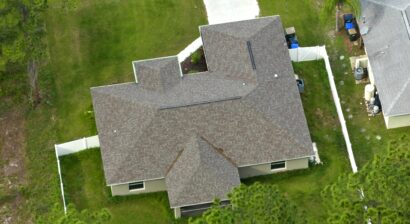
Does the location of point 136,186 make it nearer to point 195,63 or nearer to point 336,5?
point 195,63

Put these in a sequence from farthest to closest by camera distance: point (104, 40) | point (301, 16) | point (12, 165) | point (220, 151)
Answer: point (301, 16) < point (104, 40) < point (12, 165) < point (220, 151)

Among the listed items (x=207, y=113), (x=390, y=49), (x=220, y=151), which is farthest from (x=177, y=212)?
(x=390, y=49)

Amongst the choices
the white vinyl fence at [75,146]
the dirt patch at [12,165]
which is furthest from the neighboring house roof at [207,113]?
the dirt patch at [12,165]

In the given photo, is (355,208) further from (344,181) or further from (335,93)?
(335,93)

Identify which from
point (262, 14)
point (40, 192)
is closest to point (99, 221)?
point (40, 192)

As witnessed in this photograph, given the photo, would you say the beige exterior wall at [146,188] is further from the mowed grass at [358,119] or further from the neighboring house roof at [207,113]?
the mowed grass at [358,119]

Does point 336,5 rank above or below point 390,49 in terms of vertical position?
above
